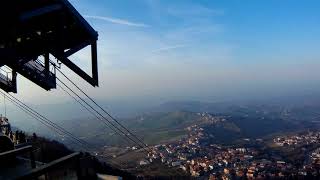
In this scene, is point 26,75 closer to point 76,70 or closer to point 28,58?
point 28,58

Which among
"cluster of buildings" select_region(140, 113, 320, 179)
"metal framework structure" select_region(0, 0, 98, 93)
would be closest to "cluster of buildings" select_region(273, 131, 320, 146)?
"cluster of buildings" select_region(140, 113, 320, 179)

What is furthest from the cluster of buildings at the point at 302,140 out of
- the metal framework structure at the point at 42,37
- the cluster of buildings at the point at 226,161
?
the metal framework structure at the point at 42,37

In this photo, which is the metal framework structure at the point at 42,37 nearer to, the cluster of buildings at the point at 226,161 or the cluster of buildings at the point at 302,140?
the cluster of buildings at the point at 226,161

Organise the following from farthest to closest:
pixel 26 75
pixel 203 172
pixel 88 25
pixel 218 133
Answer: pixel 218 133 → pixel 203 172 → pixel 26 75 → pixel 88 25

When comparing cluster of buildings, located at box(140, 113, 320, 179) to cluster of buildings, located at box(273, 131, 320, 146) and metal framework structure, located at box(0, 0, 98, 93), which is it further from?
metal framework structure, located at box(0, 0, 98, 93)

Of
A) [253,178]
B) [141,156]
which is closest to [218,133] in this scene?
[141,156]
